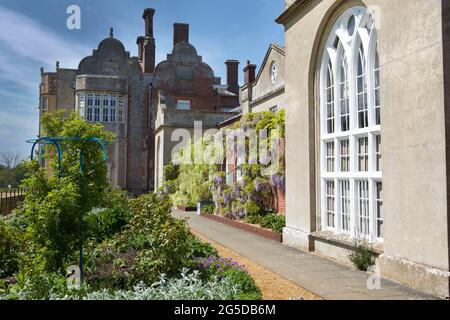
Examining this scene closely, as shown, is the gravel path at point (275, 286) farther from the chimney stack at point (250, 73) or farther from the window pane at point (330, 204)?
the chimney stack at point (250, 73)

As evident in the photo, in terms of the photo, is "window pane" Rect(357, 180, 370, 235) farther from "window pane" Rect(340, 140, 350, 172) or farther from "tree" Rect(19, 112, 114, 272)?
"tree" Rect(19, 112, 114, 272)

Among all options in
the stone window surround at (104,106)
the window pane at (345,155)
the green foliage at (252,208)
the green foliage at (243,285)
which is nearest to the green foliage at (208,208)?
the green foliage at (252,208)

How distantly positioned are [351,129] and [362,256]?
247cm

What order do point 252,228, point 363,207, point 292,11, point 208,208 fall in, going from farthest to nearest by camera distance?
point 208,208, point 252,228, point 292,11, point 363,207

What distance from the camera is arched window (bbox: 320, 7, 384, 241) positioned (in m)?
8.27

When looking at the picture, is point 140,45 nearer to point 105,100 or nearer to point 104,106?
point 105,100

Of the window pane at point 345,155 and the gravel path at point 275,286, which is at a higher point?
the window pane at point 345,155

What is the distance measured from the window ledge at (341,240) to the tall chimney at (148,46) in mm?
29442

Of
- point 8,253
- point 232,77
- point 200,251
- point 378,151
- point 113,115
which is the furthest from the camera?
point 232,77

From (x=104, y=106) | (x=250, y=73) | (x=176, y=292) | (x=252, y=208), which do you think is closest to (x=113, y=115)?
(x=104, y=106)

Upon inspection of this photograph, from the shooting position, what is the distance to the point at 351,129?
888 centimetres

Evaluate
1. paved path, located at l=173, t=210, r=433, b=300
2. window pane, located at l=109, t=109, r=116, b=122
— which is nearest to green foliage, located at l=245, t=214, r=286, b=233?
paved path, located at l=173, t=210, r=433, b=300

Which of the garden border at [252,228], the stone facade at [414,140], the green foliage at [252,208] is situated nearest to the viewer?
the stone facade at [414,140]

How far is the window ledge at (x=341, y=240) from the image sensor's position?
26.1 ft
